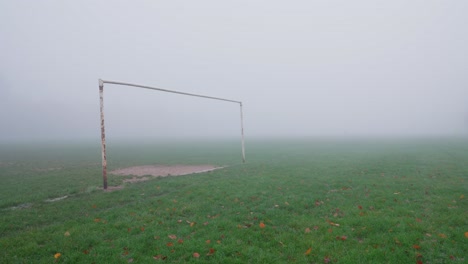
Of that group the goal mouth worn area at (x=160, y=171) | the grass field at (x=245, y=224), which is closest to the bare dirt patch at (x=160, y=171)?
the goal mouth worn area at (x=160, y=171)

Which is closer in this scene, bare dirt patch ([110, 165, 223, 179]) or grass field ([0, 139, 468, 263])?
grass field ([0, 139, 468, 263])

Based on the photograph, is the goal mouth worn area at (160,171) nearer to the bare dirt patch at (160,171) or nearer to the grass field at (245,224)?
the bare dirt patch at (160,171)

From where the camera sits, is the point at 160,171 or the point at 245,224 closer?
the point at 245,224

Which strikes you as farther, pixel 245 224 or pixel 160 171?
pixel 160 171

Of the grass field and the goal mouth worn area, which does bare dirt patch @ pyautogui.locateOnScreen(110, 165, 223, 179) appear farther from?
the grass field

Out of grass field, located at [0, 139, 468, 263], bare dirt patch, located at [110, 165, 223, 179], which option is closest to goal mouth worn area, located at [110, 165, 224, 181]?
bare dirt patch, located at [110, 165, 223, 179]

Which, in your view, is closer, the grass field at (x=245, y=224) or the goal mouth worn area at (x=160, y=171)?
the grass field at (x=245, y=224)

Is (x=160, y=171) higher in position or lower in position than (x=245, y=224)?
higher

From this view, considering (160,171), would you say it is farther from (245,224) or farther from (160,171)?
(245,224)

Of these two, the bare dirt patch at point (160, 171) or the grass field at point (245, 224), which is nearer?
the grass field at point (245, 224)

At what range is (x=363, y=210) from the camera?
8.58 meters

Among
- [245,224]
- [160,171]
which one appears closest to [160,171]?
[160,171]

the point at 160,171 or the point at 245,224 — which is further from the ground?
the point at 160,171

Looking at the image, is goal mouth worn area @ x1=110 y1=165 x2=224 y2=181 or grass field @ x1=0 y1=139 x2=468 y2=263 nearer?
grass field @ x1=0 y1=139 x2=468 y2=263
